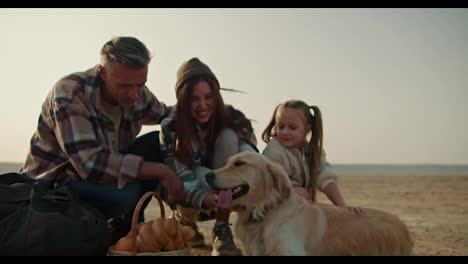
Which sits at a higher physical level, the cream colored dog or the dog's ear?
the dog's ear

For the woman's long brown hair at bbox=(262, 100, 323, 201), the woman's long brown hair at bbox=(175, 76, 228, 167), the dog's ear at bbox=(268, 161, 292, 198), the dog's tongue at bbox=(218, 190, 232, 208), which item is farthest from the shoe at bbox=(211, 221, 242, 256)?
the woman's long brown hair at bbox=(262, 100, 323, 201)

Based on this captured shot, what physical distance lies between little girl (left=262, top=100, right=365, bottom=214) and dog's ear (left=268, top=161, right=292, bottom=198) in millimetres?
806

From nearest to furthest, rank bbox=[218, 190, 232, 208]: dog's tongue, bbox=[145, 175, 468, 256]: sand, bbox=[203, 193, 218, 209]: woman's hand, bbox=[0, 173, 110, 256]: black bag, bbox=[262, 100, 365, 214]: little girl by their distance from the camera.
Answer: bbox=[0, 173, 110, 256]: black bag < bbox=[218, 190, 232, 208]: dog's tongue < bbox=[203, 193, 218, 209]: woman's hand < bbox=[262, 100, 365, 214]: little girl < bbox=[145, 175, 468, 256]: sand

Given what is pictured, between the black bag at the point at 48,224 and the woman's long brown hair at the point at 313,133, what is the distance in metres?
2.03

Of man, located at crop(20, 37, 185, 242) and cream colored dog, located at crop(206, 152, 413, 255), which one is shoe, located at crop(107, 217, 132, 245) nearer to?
man, located at crop(20, 37, 185, 242)

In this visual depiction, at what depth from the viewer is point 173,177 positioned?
171 inches

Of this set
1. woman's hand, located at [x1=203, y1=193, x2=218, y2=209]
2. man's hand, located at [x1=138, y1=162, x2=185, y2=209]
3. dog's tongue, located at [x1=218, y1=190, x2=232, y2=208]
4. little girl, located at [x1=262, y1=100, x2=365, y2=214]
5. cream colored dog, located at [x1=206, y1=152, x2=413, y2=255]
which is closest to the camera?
cream colored dog, located at [x1=206, y1=152, x2=413, y2=255]

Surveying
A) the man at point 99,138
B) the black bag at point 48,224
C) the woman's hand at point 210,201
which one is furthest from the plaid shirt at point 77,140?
the woman's hand at point 210,201

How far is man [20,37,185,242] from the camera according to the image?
13.8ft

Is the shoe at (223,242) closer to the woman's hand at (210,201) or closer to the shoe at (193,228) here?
the woman's hand at (210,201)

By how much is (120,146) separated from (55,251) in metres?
1.46

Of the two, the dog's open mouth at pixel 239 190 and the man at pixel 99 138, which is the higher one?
the man at pixel 99 138

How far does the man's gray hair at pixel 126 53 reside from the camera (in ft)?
13.8
